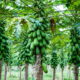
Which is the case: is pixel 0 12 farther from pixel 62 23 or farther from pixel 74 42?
pixel 74 42

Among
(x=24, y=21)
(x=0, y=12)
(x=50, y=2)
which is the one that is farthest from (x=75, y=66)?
(x=24, y=21)

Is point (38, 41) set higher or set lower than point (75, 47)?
lower

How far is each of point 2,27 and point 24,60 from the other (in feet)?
17.2

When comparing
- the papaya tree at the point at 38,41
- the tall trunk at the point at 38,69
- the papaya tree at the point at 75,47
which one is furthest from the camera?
the papaya tree at the point at 75,47

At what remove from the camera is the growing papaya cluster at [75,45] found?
15633 millimetres

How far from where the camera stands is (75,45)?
620 inches

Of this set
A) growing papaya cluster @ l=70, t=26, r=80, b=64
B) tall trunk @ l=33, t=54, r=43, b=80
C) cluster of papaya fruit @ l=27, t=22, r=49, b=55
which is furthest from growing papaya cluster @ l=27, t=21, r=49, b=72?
growing papaya cluster @ l=70, t=26, r=80, b=64

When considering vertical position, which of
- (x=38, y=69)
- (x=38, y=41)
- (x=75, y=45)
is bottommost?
(x=38, y=69)

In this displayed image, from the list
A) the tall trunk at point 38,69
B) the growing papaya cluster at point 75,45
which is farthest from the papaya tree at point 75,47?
the tall trunk at point 38,69

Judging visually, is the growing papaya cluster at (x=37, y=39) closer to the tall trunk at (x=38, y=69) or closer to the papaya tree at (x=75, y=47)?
the tall trunk at (x=38, y=69)

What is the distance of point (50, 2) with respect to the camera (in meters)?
11.4

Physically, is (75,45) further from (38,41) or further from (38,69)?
(38,69)

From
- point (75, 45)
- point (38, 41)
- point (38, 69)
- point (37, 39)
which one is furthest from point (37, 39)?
point (75, 45)

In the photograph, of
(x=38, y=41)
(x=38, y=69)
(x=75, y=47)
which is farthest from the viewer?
(x=75, y=47)
